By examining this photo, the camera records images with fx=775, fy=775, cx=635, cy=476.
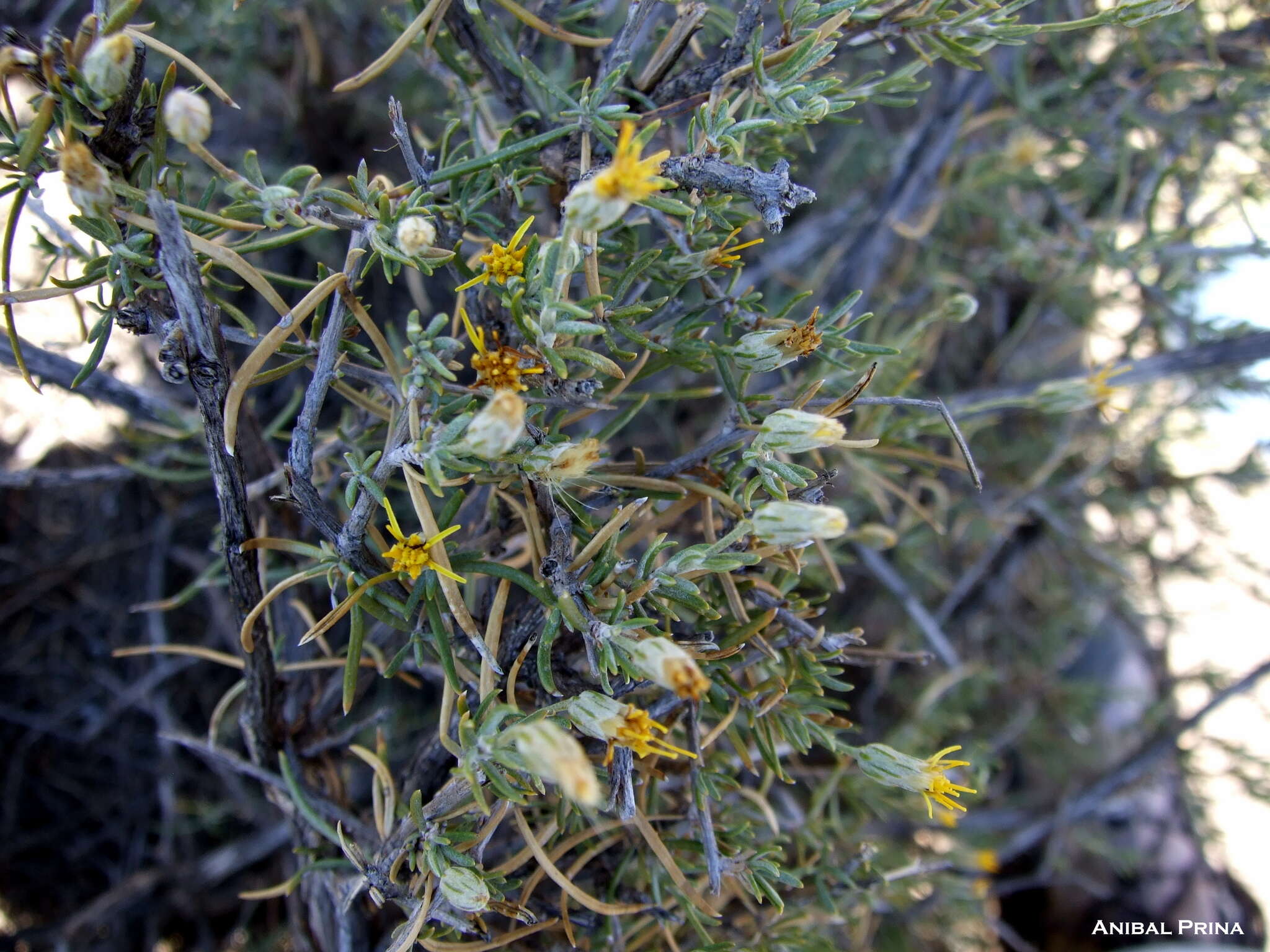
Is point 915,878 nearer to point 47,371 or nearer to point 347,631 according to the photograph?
point 347,631

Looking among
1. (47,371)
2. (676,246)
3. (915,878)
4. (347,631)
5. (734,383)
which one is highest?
(47,371)

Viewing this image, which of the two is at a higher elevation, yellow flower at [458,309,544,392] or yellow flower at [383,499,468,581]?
yellow flower at [458,309,544,392]

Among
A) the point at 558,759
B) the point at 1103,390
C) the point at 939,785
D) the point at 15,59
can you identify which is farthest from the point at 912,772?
the point at 15,59

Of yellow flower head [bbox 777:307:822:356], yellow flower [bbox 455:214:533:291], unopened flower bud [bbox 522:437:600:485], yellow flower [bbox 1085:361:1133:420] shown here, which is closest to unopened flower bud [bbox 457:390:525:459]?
unopened flower bud [bbox 522:437:600:485]

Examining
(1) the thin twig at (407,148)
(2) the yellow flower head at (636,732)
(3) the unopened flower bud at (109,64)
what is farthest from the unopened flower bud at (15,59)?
(2) the yellow flower head at (636,732)

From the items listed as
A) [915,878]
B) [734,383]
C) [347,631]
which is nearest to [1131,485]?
[915,878]

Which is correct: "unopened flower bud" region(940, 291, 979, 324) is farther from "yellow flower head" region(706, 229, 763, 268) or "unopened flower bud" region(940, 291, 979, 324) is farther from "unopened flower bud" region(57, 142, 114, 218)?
"unopened flower bud" region(57, 142, 114, 218)

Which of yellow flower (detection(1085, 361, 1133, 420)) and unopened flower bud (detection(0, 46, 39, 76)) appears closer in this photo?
unopened flower bud (detection(0, 46, 39, 76))

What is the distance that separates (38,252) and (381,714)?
950 mm

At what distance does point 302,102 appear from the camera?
164cm

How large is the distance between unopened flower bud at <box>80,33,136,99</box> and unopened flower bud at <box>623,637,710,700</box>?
539mm

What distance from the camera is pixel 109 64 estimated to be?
1.72 feet

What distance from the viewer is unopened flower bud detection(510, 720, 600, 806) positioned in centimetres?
46

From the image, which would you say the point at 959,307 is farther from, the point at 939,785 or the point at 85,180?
the point at 85,180
